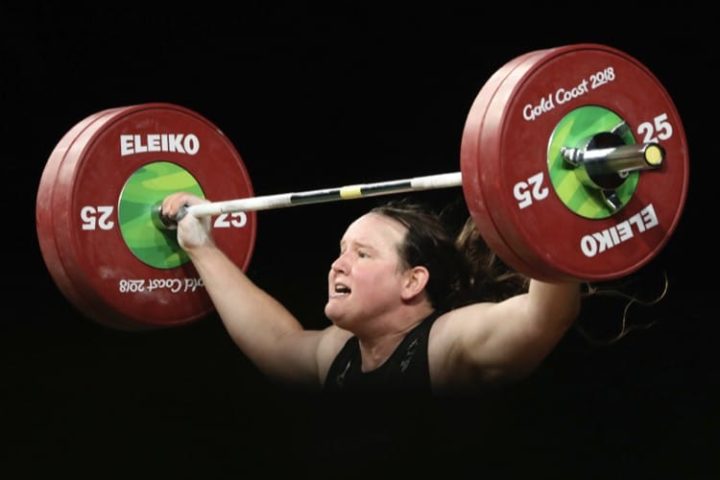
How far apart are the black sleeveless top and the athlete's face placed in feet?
0.30

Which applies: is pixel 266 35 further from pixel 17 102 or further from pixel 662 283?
pixel 662 283

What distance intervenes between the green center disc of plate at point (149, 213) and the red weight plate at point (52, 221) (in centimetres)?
15

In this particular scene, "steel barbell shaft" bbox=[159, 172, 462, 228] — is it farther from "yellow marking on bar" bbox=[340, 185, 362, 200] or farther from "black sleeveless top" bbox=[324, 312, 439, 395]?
"black sleeveless top" bbox=[324, 312, 439, 395]

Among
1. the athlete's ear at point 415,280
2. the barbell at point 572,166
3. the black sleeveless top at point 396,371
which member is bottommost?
the black sleeveless top at point 396,371

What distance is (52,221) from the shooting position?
2.88 meters

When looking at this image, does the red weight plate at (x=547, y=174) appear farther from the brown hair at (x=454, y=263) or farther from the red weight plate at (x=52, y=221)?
the red weight plate at (x=52, y=221)

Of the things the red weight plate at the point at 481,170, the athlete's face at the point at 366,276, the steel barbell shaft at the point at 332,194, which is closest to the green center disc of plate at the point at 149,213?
the steel barbell shaft at the point at 332,194

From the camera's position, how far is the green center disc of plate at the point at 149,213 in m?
2.96

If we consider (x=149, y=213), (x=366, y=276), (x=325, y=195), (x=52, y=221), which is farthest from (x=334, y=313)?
(x=52, y=221)

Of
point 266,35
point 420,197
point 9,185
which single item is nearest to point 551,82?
point 420,197

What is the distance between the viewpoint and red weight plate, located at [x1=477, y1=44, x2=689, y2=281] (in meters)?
2.11

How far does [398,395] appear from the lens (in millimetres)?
2559

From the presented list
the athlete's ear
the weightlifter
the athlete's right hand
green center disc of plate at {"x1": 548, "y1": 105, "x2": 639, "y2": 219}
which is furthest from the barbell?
the athlete's right hand

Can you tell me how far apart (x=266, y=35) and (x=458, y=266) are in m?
1.12
